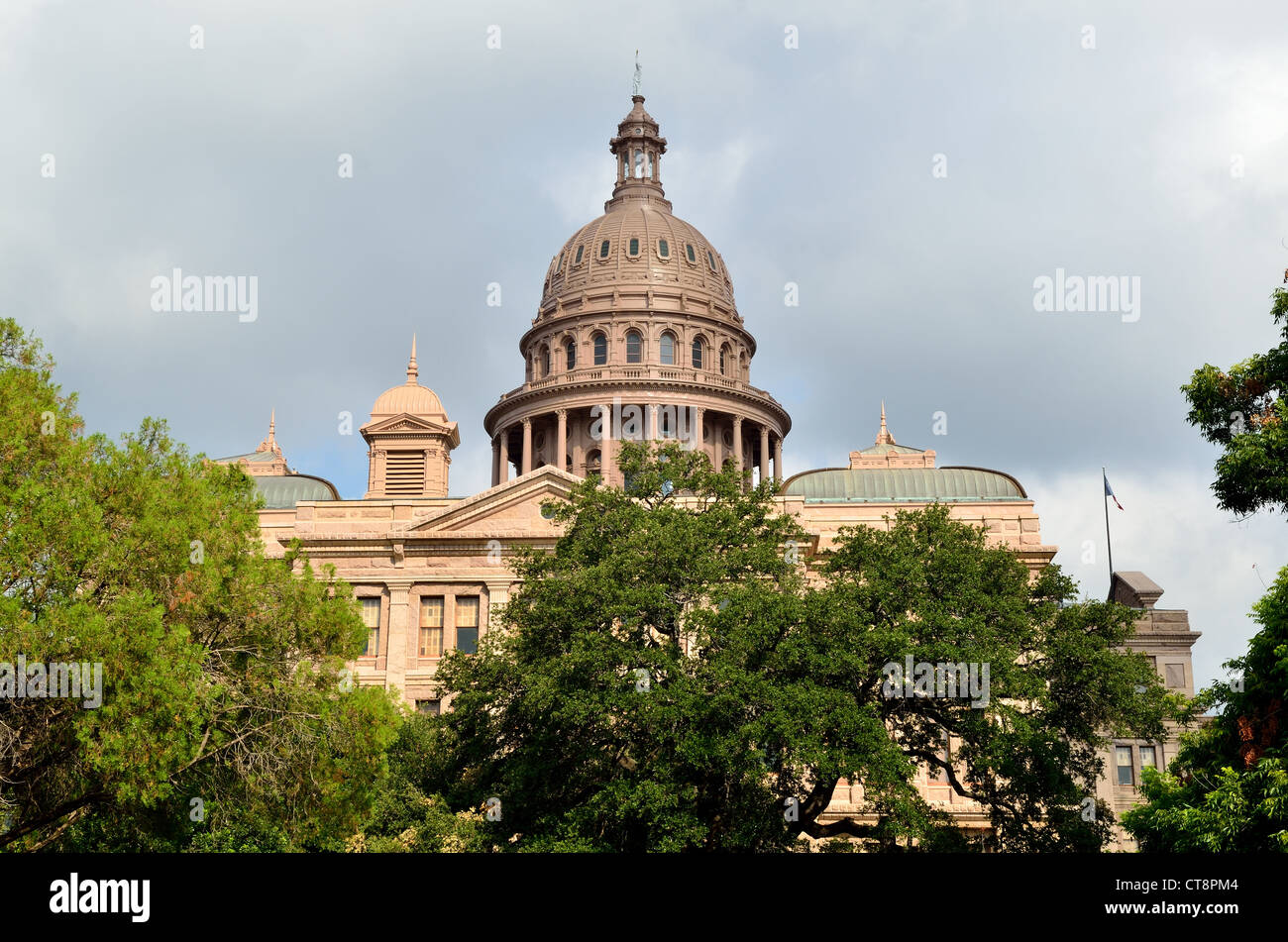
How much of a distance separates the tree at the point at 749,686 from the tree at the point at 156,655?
5.96 m

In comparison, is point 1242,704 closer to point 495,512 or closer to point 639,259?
point 495,512

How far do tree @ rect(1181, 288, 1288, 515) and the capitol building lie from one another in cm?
2294

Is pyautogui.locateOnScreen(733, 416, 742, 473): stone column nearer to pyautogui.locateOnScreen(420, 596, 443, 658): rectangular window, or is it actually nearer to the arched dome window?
the arched dome window

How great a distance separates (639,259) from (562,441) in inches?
574

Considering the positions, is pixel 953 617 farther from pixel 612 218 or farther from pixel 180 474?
pixel 612 218

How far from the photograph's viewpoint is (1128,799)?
57.8 meters

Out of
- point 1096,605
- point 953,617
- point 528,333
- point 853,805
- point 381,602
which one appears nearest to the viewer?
point 953,617

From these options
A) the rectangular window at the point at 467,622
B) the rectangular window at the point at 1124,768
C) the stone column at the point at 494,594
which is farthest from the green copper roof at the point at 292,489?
the rectangular window at the point at 1124,768

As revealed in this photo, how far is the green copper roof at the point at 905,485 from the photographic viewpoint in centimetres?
6812

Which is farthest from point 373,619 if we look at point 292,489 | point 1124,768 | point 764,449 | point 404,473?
point 764,449

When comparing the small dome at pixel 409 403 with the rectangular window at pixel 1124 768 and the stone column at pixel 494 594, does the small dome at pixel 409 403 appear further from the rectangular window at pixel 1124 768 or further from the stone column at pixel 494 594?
the rectangular window at pixel 1124 768

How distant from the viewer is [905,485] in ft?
227
